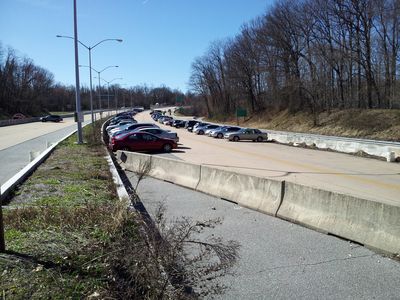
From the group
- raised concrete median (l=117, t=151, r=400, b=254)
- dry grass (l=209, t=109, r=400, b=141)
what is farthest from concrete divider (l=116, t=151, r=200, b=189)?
dry grass (l=209, t=109, r=400, b=141)

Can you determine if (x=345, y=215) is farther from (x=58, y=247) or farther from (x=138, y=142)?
(x=138, y=142)

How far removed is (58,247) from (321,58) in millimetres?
63691

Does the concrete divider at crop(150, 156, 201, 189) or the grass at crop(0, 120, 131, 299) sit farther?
the concrete divider at crop(150, 156, 201, 189)

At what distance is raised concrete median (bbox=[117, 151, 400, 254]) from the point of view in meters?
7.14

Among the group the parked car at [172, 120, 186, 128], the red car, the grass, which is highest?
the parked car at [172, 120, 186, 128]

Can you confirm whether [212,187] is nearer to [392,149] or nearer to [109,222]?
[109,222]

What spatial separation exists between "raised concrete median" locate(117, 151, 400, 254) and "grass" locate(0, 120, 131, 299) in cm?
351

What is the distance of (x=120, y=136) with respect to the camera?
30391 millimetres

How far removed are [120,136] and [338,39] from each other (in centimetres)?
4375

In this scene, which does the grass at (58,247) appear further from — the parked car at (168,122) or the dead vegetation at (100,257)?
the parked car at (168,122)

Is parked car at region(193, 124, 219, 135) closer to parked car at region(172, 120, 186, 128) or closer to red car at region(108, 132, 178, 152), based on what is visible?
parked car at region(172, 120, 186, 128)

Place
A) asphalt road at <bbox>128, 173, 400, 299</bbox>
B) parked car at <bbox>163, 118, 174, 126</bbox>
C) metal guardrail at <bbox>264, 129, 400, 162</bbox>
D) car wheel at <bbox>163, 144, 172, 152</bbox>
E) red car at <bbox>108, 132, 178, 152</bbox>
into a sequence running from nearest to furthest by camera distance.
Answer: asphalt road at <bbox>128, 173, 400, 299</bbox>
metal guardrail at <bbox>264, 129, 400, 162</bbox>
red car at <bbox>108, 132, 178, 152</bbox>
car wheel at <bbox>163, 144, 172, 152</bbox>
parked car at <bbox>163, 118, 174, 126</bbox>

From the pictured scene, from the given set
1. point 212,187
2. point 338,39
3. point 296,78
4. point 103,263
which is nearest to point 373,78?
point 338,39

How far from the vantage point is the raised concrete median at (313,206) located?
23.4 ft
